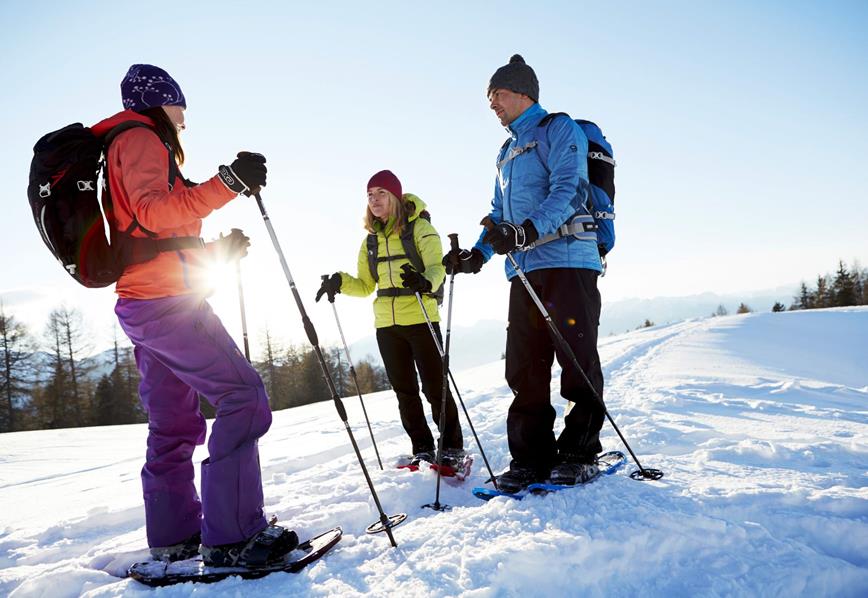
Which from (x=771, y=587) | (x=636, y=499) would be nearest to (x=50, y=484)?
(x=636, y=499)

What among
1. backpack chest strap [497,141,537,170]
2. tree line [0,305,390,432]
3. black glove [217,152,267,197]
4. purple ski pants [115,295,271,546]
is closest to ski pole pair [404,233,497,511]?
backpack chest strap [497,141,537,170]

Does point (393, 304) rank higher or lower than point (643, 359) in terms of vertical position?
higher

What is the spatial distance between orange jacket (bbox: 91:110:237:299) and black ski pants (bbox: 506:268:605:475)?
202 cm

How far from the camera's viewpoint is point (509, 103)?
3410 mm

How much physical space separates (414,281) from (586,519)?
219 cm

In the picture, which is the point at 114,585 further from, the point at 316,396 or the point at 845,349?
the point at 316,396

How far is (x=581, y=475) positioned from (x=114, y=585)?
2.50m

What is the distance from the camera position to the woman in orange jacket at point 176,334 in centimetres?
232

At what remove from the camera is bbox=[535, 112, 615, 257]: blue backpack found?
3316 mm

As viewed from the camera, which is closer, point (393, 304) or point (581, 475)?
point (581, 475)

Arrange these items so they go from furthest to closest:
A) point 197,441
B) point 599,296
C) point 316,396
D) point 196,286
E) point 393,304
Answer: point 316,396, point 393,304, point 599,296, point 197,441, point 196,286

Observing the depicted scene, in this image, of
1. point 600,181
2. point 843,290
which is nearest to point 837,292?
point 843,290

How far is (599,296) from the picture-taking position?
3.29 meters

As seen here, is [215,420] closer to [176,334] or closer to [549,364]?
[176,334]
